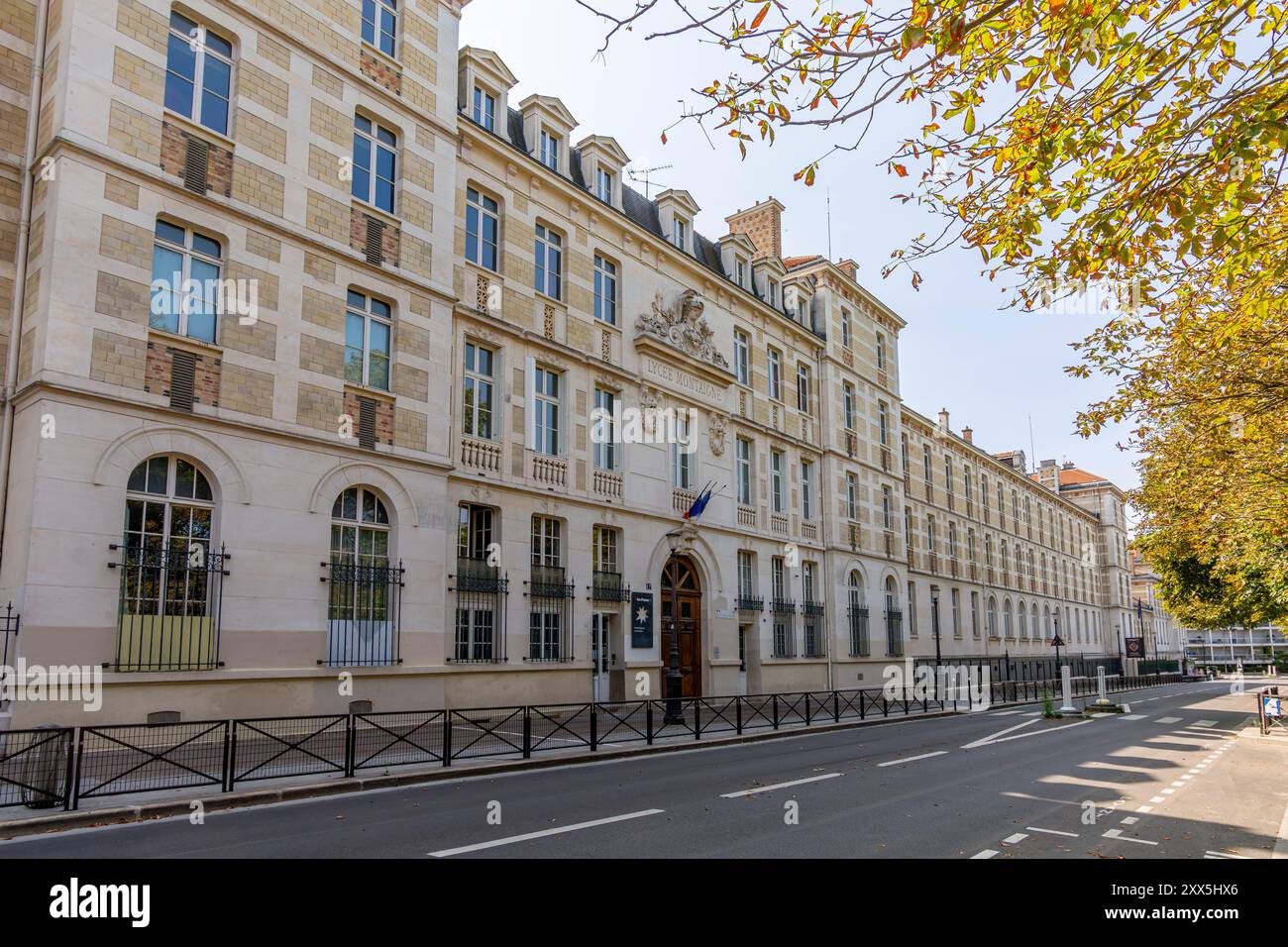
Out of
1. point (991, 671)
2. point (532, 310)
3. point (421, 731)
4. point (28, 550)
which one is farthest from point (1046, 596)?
point (28, 550)

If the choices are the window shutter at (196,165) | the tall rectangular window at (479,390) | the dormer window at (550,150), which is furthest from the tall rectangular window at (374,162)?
the dormer window at (550,150)

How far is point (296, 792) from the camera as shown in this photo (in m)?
10.6

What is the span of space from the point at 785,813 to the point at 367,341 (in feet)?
41.1

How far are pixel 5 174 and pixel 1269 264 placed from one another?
17053 millimetres

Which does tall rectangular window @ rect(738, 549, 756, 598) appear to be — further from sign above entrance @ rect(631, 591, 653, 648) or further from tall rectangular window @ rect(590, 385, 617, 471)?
tall rectangular window @ rect(590, 385, 617, 471)

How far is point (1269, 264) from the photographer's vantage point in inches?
311

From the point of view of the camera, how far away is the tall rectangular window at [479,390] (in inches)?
789

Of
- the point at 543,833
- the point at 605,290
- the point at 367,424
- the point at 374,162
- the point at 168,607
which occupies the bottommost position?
the point at 543,833

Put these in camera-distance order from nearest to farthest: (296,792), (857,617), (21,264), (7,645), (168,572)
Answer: (296,792), (7,645), (21,264), (168,572), (857,617)

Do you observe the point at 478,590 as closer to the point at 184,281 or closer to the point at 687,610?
the point at 184,281

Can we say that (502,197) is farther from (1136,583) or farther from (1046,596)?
(1136,583)

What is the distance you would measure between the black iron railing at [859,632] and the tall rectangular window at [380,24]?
25.9 metres

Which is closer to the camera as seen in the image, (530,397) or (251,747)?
(251,747)

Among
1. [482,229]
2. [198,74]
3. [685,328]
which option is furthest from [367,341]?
[685,328]
